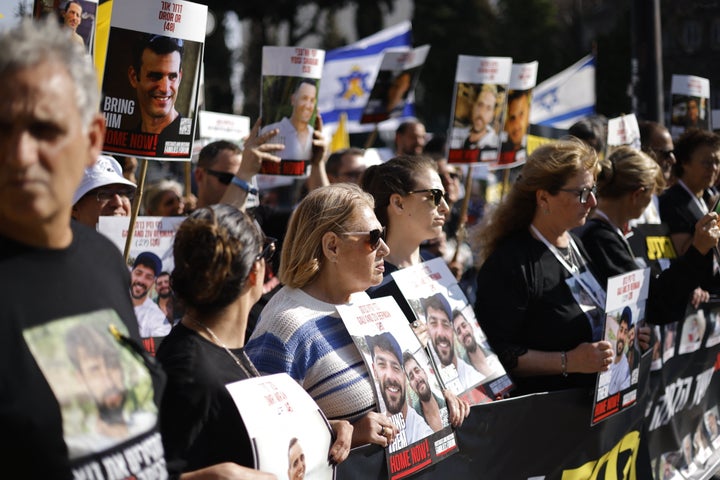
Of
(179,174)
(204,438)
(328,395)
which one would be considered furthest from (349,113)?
(204,438)

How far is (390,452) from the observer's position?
3.33 meters

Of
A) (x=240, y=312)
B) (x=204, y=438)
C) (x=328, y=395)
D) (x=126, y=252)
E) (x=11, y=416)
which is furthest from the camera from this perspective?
(x=126, y=252)

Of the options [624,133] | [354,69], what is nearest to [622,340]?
[624,133]

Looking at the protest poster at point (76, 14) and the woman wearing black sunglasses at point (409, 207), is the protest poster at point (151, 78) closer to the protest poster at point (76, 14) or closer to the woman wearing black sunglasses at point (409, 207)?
the protest poster at point (76, 14)

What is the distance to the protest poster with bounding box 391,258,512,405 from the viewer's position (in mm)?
3918

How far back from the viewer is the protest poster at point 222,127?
7727mm

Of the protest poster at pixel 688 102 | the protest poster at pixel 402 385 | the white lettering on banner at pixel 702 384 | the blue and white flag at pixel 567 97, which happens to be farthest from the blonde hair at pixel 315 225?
the blue and white flag at pixel 567 97

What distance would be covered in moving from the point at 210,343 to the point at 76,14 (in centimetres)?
206

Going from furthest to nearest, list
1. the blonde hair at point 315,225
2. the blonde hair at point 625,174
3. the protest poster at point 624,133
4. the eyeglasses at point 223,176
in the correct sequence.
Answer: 1. the protest poster at point 624,133
2. the eyeglasses at point 223,176
3. the blonde hair at point 625,174
4. the blonde hair at point 315,225

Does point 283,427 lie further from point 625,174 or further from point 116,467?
point 625,174

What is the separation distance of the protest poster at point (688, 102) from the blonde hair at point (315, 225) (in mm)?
5962

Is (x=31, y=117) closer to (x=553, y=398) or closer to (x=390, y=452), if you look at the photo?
(x=390, y=452)

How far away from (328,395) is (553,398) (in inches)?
57.6

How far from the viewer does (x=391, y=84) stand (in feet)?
27.8
